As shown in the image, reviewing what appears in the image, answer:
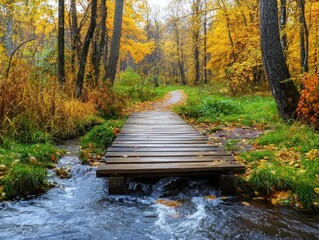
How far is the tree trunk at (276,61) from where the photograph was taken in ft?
23.4

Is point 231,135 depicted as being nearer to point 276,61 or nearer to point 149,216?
point 276,61

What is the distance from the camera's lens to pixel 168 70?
5422 cm

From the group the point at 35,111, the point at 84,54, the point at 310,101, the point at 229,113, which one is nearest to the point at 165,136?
the point at 35,111

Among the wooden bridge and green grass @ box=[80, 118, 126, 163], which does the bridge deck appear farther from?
green grass @ box=[80, 118, 126, 163]

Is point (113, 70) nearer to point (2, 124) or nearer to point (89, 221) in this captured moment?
point (2, 124)

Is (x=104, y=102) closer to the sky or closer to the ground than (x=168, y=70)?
closer to the ground

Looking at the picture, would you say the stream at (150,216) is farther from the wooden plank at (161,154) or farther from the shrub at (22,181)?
the wooden plank at (161,154)

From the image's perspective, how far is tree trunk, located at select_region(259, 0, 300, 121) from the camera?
281 inches

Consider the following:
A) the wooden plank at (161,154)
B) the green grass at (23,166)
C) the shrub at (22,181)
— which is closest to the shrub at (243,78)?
the wooden plank at (161,154)

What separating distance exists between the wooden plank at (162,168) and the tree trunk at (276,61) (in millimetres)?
3950

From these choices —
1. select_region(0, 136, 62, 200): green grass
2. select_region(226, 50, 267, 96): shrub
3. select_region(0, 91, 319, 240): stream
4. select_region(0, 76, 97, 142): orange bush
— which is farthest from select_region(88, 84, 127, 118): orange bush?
select_region(226, 50, 267, 96): shrub

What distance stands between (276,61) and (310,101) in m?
1.56

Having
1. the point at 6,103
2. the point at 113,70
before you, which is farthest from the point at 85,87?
the point at 6,103

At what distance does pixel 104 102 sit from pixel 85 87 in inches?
38.1
